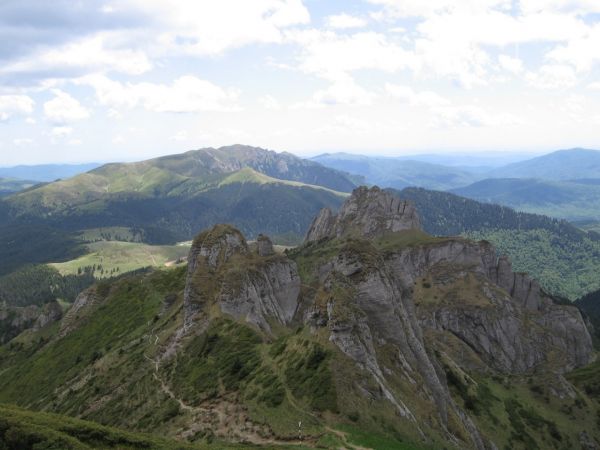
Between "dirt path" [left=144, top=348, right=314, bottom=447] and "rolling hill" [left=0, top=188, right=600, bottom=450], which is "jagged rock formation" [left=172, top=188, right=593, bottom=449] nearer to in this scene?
"rolling hill" [left=0, top=188, right=600, bottom=450]

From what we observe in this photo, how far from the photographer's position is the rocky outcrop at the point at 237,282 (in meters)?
92.8

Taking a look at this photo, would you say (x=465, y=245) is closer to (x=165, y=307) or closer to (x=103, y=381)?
(x=165, y=307)

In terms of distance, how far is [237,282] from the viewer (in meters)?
93.9

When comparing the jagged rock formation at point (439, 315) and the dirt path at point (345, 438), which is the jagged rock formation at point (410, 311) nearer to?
the jagged rock formation at point (439, 315)

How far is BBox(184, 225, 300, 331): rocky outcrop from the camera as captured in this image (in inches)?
3654

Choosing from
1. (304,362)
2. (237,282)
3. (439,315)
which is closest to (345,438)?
(304,362)

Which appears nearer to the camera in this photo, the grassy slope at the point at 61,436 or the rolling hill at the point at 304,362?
the grassy slope at the point at 61,436

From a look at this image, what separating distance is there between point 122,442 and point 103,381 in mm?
60077

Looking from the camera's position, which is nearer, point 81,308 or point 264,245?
point 264,245

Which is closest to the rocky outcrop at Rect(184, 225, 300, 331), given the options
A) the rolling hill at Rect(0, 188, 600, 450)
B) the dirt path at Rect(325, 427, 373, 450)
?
the rolling hill at Rect(0, 188, 600, 450)

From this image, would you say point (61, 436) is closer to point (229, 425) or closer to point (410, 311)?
point (229, 425)

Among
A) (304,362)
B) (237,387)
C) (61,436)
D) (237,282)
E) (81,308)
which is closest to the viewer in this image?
(61,436)

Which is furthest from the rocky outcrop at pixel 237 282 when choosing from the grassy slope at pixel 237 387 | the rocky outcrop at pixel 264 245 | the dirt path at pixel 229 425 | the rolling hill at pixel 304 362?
the rocky outcrop at pixel 264 245

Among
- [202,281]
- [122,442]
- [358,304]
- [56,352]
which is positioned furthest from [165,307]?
[122,442]
